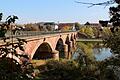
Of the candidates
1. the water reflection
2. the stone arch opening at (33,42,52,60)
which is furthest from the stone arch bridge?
the water reflection

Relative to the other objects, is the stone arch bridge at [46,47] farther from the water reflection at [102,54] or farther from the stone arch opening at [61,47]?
the water reflection at [102,54]

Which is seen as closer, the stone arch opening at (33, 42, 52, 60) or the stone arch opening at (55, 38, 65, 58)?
the stone arch opening at (33, 42, 52, 60)

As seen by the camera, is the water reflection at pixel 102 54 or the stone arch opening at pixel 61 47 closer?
the water reflection at pixel 102 54

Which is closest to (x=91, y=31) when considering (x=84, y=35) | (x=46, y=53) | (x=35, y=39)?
(x=84, y=35)

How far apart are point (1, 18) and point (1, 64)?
59 centimetres

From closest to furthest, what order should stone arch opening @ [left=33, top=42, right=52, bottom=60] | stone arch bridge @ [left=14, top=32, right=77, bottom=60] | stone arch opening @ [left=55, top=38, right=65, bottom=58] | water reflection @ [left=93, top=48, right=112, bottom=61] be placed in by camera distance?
stone arch bridge @ [left=14, top=32, right=77, bottom=60] < stone arch opening @ [left=33, top=42, right=52, bottom=60] < water reflection @ [left=93, top=48, right=112, bottom=61] < stone arch opening @ [left=55, top=38, right=65, bottom=58]

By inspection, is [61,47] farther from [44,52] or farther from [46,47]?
[46,47]

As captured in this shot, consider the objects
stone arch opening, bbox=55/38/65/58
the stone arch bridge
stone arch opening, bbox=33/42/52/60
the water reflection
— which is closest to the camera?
the stone arch bridge

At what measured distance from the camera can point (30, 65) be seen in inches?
155

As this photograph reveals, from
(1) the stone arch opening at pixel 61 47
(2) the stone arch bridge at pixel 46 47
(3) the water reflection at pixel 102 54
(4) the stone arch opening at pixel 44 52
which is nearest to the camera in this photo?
(2) the stone arch bridge at pixel 46 47

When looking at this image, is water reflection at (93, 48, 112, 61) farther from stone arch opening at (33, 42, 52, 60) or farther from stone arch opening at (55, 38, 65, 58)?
stone arch opening at (33, 42, 52, 60)

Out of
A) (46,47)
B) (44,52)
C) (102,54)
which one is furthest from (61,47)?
(46,47)

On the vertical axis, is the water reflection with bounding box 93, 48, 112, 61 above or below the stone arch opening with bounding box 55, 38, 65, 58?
below

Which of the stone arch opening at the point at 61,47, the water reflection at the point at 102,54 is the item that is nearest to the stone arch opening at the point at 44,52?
the water reflection at the point at 102,54
